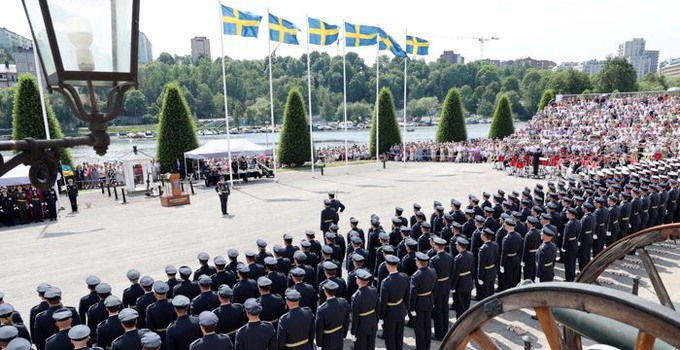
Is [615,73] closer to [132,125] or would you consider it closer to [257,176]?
[257,176]

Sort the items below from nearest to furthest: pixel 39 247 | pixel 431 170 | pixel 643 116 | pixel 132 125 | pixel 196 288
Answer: pixel 196 288
pixel 39 247
pixel 431 170
pixel 643 116
pixel 132 125

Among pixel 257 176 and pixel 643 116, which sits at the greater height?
pixel 643 116

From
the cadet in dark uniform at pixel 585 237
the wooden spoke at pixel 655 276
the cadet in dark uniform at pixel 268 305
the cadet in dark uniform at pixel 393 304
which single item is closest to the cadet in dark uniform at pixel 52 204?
the cadet in dark uniform at pixel 268 305

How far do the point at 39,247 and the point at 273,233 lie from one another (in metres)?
6.87

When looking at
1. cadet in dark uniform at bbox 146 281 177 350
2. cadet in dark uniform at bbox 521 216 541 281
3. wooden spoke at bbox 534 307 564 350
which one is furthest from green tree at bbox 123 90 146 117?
wooden spoke at bbox 534 307 564 350

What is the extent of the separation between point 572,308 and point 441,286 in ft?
17.8

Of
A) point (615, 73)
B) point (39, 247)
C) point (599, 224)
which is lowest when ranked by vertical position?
point (39, 247)

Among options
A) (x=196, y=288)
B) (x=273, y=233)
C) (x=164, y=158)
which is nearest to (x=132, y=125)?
(x=164, y=158)

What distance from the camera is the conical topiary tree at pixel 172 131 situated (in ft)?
82.7

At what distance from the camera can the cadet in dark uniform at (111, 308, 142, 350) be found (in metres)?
4.55

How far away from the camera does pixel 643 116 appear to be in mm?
32875

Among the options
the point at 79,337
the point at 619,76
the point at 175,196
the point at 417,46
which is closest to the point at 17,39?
the point at 79,337

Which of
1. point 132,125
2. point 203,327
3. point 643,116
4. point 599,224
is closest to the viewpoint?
point 203,327

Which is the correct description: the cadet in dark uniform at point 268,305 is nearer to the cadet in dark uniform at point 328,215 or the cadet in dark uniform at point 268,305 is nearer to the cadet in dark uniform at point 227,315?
the cadet in dark uniform at point 227,315
